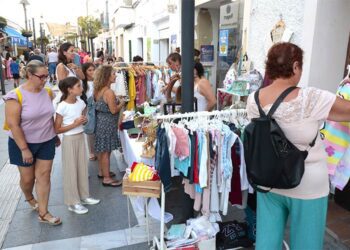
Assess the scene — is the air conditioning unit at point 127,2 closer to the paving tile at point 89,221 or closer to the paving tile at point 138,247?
the paving tile at point 89,221

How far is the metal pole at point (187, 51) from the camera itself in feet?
8.52

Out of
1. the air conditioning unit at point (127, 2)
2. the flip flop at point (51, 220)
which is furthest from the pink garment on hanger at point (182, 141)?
the air conditioning unit at point (127, 2)

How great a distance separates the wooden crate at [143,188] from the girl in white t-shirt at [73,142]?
4.02 feet

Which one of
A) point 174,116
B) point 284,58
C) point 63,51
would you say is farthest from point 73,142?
point 284,58

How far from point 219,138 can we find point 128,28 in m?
17.9

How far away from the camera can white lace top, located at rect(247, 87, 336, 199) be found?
1.73 metres

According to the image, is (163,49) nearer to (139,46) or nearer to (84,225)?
(139,46)

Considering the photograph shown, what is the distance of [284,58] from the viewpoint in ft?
5.79

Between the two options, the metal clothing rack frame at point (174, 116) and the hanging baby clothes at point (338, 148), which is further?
the metal clothing rack frame at point (174, 116)

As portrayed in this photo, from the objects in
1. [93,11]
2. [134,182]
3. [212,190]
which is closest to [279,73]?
[212,190]

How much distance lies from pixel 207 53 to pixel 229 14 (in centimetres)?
136

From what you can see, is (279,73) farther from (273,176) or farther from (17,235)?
(17,235)

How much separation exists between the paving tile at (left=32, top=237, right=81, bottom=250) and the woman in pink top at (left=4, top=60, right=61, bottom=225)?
34cm

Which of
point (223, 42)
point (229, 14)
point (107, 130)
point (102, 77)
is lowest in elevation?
point (107, 130)
